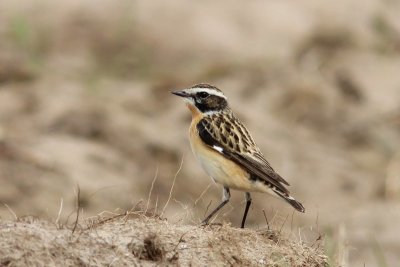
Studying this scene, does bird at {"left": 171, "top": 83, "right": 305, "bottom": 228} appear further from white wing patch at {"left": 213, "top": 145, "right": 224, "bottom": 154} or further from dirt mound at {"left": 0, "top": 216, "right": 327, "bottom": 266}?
dirt mound at {"left": 0, "top": 216, "right": 327, "bottom": 266}

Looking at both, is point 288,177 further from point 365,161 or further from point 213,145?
point 213,145

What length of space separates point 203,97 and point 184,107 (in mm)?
7161

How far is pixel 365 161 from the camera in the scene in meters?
18.8

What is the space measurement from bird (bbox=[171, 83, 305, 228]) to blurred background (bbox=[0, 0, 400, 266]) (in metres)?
3.49

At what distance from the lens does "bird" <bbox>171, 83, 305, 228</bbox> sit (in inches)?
427

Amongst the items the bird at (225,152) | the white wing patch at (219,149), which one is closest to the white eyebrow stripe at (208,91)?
the bird at (225,152)

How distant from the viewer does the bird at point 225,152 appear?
10852mm

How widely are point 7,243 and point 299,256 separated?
2.26 m

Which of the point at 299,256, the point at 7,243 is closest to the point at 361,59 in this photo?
the point at 299,256

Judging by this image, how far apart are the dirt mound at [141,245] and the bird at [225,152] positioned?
36.6 inches

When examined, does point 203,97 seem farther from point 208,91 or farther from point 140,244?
point 140,244

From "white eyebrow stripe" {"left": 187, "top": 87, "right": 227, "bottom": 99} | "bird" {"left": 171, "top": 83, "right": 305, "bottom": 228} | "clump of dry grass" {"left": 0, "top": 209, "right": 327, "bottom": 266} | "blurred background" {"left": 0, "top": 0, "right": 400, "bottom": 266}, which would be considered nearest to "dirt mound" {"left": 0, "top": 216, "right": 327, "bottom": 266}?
"clump of dry grass" {"left": 0, "top": 209, "right": 327, "bottom": 266}

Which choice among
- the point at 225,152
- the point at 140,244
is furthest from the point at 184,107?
the point at 140,244

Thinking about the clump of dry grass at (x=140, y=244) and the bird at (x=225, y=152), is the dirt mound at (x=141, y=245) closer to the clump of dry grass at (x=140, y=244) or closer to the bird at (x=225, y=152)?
the clump of dry grass at (x=140, y=244)
